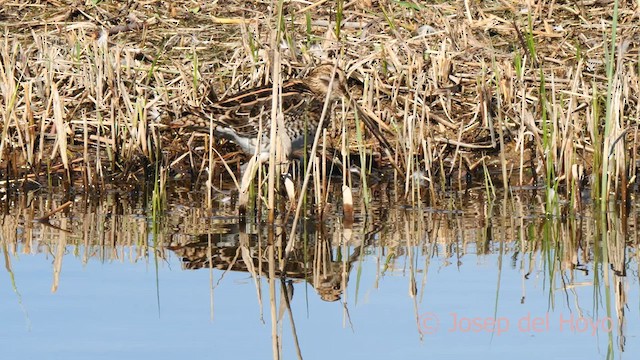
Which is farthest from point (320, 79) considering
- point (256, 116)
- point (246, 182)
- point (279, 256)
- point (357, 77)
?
point (279, 256)

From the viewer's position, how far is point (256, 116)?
8.42 metres

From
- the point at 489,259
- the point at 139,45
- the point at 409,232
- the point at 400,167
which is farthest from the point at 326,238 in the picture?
the point at 139,45

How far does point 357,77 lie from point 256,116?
4.42ft

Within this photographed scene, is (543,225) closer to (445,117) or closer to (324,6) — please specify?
(445,117)

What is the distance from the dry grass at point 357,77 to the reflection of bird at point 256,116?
31 centimetres

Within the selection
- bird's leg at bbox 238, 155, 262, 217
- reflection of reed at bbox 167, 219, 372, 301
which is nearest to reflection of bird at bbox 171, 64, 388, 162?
bird's leg at bbox 238, 155, 262, 217

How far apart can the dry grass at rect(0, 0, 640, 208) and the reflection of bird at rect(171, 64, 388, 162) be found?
12.1 inches

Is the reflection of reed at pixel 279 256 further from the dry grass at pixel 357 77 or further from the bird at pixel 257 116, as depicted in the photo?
the bird at pixel 257 116

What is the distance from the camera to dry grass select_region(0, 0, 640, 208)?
834cm

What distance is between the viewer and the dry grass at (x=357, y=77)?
834cm

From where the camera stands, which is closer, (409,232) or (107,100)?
(409,232)

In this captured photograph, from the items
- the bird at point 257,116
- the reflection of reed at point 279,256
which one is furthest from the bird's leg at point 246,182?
the bird at point 257,116

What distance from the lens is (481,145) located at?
8.97m

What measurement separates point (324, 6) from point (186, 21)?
46.1 inches
